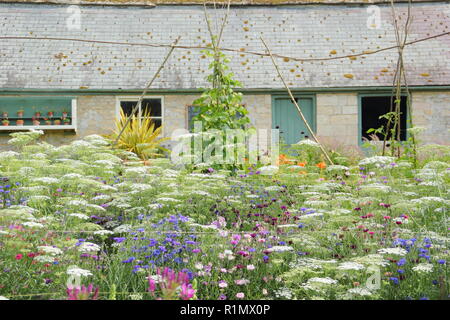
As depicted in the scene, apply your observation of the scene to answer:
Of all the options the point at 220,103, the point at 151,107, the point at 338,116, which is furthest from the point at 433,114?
the point at 151,107

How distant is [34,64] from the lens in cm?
1323

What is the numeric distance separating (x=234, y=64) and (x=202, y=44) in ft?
4.24

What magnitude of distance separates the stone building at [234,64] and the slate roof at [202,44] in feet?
→ 0.09

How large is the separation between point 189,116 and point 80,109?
9.11 ft

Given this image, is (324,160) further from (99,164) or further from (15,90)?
(15,90)

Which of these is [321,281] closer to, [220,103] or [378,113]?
[220,103]

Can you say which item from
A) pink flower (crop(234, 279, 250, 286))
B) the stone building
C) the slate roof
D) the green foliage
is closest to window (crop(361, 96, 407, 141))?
the stone building

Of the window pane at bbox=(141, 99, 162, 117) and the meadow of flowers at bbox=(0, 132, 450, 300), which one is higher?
the window pane at bbox=(141, 99, 162, 117)

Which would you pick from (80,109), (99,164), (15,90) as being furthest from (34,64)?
(99,164)

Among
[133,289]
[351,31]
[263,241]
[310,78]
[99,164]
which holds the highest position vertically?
[351,31]

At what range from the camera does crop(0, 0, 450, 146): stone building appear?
12.7 metres

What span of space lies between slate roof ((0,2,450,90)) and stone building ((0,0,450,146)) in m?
0.03

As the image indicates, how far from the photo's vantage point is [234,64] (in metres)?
13.3

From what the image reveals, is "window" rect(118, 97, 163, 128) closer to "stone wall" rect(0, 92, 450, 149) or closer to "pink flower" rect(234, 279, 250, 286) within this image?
"stone wall" rect(0, 92, 450, 149)
